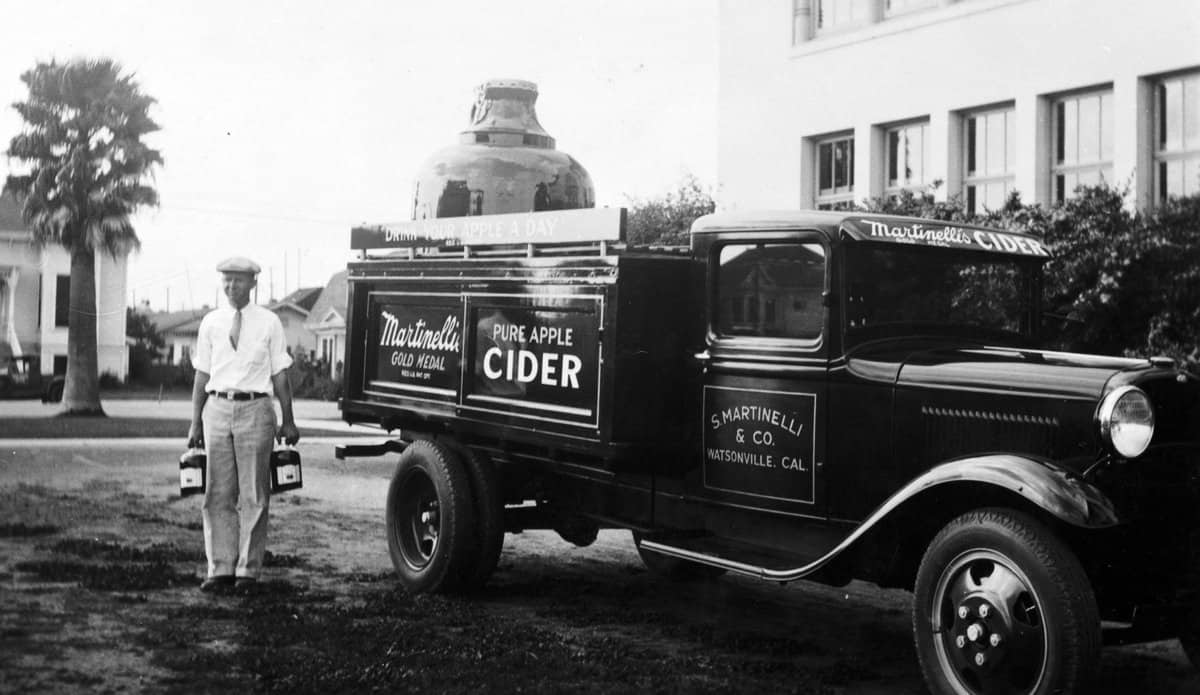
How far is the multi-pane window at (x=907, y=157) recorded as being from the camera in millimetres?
17891

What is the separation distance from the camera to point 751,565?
5.69 meters

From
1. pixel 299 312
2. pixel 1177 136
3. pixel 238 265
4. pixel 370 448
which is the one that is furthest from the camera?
pixel 299 312

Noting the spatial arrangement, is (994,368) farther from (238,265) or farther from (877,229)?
(238,265)

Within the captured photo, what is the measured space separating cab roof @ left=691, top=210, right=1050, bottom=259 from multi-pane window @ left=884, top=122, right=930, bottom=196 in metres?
11.8

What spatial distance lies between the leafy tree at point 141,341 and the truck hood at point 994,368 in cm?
1650

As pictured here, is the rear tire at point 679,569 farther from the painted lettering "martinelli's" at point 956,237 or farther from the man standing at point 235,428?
the painted lettering "martinelli's" at point 956,237

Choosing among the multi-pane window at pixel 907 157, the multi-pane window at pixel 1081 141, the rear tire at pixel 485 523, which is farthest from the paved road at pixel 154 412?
the rear tire at pixel 485 523

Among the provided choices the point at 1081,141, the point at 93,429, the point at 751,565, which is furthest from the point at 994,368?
the point at 93,429

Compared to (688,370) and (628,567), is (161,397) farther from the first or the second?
(688,370)

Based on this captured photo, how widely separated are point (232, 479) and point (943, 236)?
409cm

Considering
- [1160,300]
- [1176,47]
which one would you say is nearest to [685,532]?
[1160,300]

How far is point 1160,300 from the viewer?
34.7 ft

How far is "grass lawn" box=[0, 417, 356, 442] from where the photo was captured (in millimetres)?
18656

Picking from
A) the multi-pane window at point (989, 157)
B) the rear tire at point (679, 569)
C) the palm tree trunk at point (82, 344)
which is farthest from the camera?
the palm tree trunk at point (82, 344)
